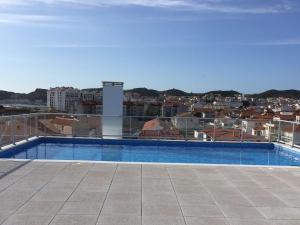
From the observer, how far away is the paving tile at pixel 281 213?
15.8 ft

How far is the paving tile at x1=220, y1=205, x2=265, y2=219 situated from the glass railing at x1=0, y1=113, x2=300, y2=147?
26.1 feet

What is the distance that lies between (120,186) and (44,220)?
188 cm

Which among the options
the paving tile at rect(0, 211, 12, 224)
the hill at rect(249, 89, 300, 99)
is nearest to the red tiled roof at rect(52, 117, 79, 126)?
the paving tile at rect(0, 211, 12, 224)

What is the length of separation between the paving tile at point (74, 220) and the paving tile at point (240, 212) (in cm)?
159

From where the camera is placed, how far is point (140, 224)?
4422 millimetres

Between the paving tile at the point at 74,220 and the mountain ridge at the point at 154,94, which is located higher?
the mountain ridge at the point at 154,94

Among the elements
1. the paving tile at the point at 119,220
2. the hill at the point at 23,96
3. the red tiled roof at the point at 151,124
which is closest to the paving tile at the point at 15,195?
the paving tile at the point at 119,220

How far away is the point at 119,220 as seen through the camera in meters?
4.54

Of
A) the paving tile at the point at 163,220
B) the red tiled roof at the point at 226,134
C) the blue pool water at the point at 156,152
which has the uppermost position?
the red tiled roof at the point at 226,134

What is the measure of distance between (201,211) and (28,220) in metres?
2.03

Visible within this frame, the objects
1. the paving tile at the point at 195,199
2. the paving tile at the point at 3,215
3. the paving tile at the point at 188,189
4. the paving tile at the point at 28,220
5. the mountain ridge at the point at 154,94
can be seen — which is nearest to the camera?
the paving tile at the point at 28,220

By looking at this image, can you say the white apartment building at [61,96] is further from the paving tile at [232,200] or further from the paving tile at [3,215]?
the paving tile at [3,215]

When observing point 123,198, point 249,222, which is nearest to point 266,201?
point 249,222

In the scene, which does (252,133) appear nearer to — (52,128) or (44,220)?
(52,128)
